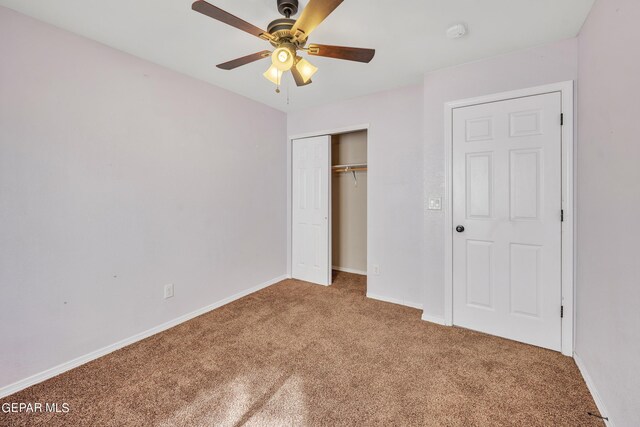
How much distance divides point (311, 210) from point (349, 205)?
0.84 m

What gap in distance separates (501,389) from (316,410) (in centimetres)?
117

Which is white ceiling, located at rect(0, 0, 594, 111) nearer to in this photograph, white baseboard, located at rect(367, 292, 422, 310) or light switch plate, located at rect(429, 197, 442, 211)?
light switch plate, located at rect(429, 197, 442, 211)

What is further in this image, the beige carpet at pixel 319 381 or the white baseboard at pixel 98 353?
the white baseboard at pixel 98 353

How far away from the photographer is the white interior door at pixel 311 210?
12.0 ft

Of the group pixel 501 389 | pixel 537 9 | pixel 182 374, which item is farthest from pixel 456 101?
pixel 182 374

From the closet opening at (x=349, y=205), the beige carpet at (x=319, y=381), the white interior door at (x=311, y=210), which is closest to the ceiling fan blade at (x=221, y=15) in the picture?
the beige carpet at (x=319, y=381)

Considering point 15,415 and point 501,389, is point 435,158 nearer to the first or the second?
point 501,389

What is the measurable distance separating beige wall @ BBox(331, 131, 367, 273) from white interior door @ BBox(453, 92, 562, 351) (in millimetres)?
1812

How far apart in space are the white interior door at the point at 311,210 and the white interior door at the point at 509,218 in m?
1.64

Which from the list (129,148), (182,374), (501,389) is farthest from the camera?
(129,148)

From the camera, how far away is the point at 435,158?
8.65 feet

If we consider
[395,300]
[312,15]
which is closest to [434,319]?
[395,300]

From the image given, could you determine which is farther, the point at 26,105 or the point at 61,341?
the point at 61,341

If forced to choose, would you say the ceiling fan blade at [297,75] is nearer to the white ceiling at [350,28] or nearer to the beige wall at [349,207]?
the white ceiling at [350,28]
